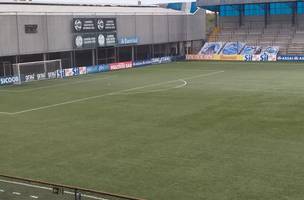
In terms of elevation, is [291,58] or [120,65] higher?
[291,58]

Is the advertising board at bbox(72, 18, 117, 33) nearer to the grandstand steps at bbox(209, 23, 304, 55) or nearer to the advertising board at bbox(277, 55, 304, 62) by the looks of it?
the advertising board at bbox(277, 55, 304, 62)

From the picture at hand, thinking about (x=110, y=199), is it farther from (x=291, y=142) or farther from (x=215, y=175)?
(x=291, y=142)

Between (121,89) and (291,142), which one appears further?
(121,89)

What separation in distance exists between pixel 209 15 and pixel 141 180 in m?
125

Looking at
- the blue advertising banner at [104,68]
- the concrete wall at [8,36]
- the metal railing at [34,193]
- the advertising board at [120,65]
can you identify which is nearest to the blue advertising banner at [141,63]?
the advertising board at [120,65]

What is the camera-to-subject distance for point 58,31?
6084 cm

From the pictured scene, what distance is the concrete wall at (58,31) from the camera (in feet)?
180

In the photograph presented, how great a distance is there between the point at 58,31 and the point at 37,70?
21.7ft

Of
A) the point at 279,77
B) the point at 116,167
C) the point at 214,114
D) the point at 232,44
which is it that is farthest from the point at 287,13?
the point at 116,167

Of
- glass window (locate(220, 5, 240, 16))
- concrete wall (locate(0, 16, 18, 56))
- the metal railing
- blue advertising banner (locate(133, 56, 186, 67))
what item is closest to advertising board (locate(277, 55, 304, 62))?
blue advertising banner (locate(133, 56, 186, 67))

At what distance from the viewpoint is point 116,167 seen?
19891mm

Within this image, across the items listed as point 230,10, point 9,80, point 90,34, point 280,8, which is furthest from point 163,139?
point 230,10

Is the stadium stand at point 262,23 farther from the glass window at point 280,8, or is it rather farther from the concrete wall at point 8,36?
the concrete wall at point 8,36

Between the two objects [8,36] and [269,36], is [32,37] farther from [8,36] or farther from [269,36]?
[269,36]
